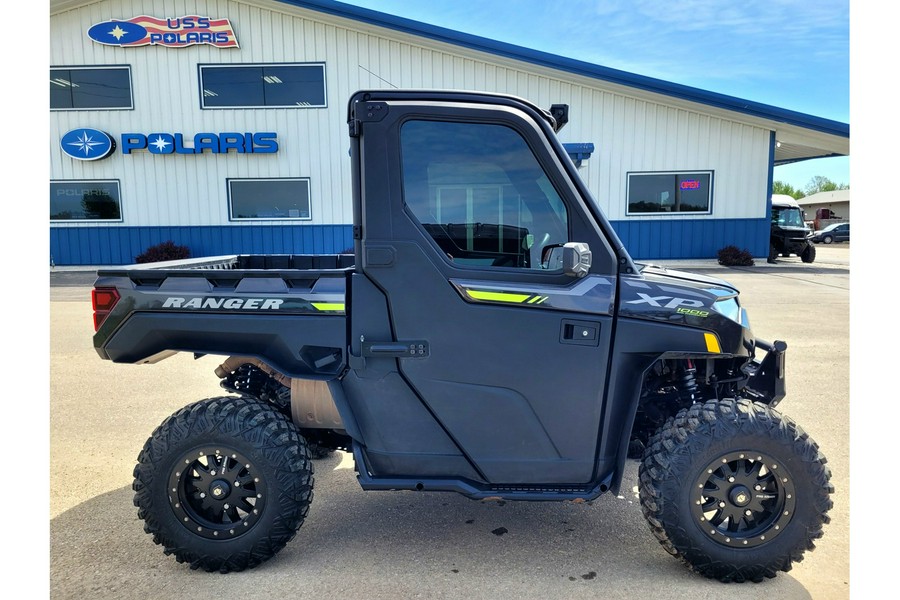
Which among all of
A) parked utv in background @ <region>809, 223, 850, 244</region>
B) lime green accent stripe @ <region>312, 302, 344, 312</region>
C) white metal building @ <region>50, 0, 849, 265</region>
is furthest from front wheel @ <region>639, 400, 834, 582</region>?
parked utv in background @ <region>809, 223, 850, 244</region>

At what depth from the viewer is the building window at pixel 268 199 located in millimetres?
16766

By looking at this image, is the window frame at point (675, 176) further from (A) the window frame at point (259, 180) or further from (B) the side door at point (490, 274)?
(B) the side door at point (490, 274)

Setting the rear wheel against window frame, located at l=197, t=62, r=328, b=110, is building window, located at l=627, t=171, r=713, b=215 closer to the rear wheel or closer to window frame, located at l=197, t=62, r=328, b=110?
the rear wheel

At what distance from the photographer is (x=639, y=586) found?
96.3 inches

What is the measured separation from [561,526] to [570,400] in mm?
981

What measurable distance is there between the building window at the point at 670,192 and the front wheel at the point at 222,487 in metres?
16.4

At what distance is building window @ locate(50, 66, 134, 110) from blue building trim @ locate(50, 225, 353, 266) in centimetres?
401

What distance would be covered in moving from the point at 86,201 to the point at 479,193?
756 inches

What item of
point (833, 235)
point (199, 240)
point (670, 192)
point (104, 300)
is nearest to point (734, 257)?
point (670, 192)

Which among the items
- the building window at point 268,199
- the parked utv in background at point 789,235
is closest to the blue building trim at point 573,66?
the parked utv in background at point 789,235

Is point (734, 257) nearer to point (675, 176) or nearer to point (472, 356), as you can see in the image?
point (675, 176)

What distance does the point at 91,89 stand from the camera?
54.4ft

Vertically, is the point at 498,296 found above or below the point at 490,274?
below

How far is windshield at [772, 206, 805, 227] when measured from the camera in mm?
20375
